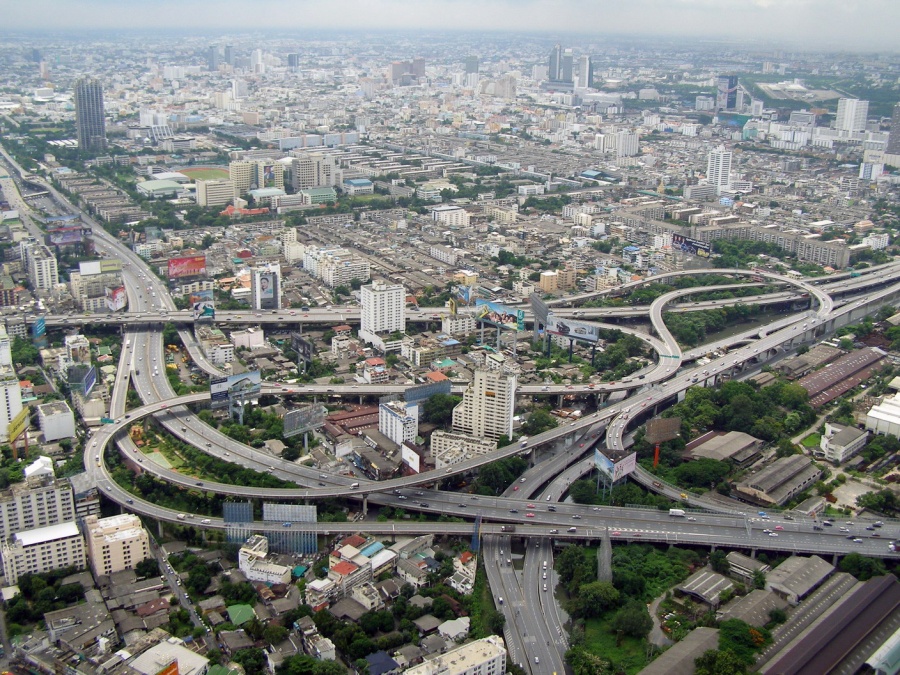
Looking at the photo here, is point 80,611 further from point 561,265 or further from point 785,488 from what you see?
point 561,265

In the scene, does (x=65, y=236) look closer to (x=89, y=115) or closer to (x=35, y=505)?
(x=35, y=505)

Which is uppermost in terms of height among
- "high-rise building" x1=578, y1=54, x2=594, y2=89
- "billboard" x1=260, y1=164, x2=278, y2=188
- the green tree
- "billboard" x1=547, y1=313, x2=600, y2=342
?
"high-rise building" x1=578, y1=54, x2=594, y2=89

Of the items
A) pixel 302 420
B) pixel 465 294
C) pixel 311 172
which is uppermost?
pixel 311 172

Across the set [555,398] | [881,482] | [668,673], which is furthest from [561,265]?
[668,673]

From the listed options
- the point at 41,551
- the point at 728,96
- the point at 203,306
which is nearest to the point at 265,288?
the point at 203,306

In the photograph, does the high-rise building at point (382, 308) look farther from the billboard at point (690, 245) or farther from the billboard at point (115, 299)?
the billboard at point (690, 245)

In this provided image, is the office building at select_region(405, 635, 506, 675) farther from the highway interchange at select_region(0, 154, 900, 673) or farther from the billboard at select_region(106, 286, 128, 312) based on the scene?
the billboard at select_region(106, 286, 128, 312)

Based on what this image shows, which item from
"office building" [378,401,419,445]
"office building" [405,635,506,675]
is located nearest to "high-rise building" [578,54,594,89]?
"office building" [378,401,419,445]
